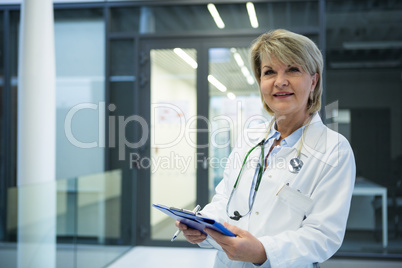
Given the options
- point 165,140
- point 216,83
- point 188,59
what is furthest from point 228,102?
point 165,140

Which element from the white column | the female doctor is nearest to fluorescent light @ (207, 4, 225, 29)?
the white column

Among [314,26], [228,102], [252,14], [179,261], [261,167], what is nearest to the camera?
[261,167]

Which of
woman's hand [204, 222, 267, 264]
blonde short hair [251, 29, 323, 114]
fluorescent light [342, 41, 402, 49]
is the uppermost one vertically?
fluorescent light [342, 41, 402, 49]

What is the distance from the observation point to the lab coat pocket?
4.11 feet

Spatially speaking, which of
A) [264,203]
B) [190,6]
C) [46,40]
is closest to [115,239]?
[46,40]

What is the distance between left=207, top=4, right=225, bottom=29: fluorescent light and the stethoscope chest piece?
11.9 feet

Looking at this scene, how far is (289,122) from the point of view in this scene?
58.1 inches

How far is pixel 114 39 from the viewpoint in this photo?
4910mm

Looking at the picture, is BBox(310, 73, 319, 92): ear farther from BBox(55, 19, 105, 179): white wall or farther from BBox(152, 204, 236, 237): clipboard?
BBox(55, 19, 105, 179): white wall

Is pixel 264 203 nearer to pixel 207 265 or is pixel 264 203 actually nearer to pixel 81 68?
pixel 207 265

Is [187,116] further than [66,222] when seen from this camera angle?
Yes

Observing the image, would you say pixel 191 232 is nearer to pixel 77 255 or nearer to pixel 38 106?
pixel 38 106

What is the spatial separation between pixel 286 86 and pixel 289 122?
6.8 inches

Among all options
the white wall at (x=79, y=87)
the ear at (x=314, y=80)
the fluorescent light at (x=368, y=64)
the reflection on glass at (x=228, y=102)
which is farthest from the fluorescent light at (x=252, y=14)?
the ear at (x=314, y=80)
